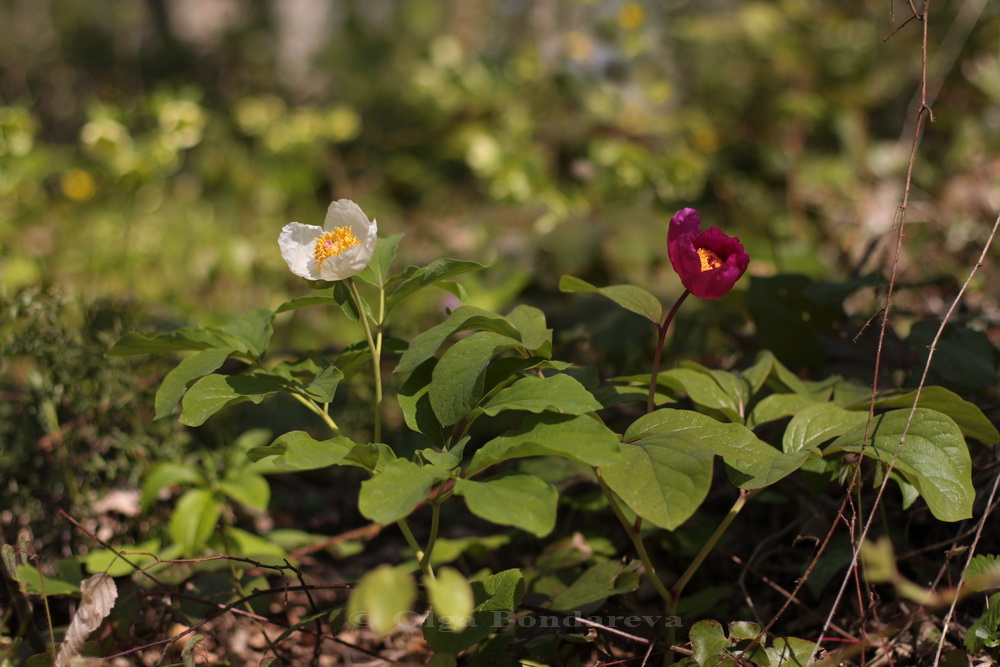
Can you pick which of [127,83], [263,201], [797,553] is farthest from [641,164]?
[127,83]

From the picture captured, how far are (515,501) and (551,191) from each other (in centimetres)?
243

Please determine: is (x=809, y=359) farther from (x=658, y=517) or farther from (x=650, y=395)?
(x=658, y=517)

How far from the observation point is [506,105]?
3945 millimetres

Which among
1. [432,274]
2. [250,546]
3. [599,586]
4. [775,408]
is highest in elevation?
[432,274]

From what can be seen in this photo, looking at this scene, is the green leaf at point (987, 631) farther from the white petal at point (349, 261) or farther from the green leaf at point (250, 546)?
the green leaf at point (250, 546)

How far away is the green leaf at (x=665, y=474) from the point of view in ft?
2.86

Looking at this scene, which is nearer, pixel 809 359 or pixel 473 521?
pixel 809 359

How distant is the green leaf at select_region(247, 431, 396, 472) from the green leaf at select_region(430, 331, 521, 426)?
10 centimetres

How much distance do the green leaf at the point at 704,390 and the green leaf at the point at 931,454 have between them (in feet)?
Result: 0.52

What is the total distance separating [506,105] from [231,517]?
9.16 feet

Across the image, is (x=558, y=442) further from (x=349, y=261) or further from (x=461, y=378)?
(x=349, y=261)

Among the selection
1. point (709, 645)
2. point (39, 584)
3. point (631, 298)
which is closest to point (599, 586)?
point (709, 645)

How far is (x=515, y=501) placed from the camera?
87 centimetres

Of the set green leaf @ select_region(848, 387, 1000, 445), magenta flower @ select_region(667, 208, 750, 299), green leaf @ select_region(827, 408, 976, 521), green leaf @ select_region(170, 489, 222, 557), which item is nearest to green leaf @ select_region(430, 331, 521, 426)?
magenta flower @ select_region(667, 208, 750, 299)
